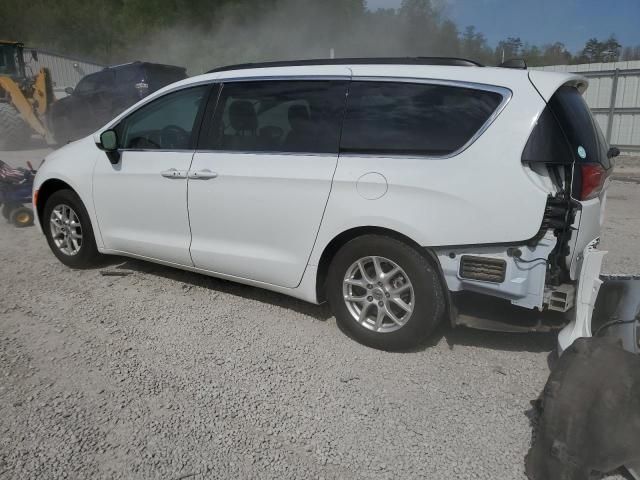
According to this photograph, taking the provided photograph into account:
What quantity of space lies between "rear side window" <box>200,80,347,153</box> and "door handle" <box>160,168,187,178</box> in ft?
0.82

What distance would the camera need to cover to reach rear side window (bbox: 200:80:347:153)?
3.57 metres

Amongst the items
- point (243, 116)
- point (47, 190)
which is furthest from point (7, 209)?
point (243, 116)

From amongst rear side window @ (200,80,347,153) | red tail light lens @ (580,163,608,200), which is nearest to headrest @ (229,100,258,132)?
rear side window @ (200,80,347,153)

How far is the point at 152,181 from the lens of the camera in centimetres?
425

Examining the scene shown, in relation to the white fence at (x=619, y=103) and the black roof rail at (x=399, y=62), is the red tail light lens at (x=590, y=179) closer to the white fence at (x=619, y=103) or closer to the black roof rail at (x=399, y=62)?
the black roof rail at (x=399, y=62)

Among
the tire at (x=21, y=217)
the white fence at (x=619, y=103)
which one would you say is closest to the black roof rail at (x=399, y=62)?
the tire at (x=21, y=217)

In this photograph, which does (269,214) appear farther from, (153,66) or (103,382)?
(153,66)

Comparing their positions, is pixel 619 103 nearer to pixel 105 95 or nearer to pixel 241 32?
pixel 105 95

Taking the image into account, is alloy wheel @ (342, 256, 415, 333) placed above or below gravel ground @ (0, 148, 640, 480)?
above

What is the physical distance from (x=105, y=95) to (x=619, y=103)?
13.0 m

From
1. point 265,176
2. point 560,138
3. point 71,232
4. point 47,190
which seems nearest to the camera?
point 560,138

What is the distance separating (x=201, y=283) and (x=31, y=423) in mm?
2064

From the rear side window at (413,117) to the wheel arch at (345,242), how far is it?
0.50m

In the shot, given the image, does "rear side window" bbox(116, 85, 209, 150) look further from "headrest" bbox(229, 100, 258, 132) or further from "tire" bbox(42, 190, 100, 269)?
"tire" bbox(42, 190, 100, 269)
